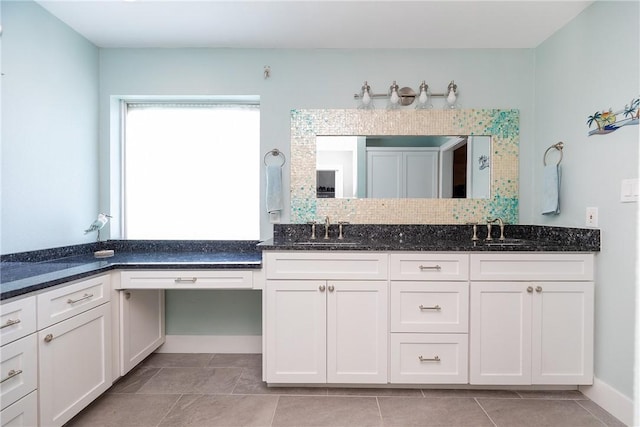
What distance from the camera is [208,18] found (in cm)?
203

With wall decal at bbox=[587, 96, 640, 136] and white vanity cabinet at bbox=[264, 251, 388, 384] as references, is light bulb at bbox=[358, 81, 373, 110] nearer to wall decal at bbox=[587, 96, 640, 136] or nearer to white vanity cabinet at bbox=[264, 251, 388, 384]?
white vanity cabinet at bbox=[264, 251, 388, 384]

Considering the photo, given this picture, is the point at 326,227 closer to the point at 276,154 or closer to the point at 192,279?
the point at 276,154

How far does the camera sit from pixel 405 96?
94.0 inches

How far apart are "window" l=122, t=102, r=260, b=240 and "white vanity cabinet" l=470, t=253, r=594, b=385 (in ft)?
5.65

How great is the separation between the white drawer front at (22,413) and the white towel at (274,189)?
1579 mm

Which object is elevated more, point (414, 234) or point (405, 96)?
point (405, 96)

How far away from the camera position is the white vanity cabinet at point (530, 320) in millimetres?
1833

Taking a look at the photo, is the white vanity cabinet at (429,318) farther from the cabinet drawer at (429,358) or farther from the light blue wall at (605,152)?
the light blue wall at (605,152)

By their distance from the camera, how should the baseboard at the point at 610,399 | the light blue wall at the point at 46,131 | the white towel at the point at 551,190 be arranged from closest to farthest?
the baseboard at the point at 610,399 → the light blue wall at the point at 46,131 → the white towel at the point at 551,190

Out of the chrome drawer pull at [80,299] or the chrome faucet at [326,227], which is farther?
the chrome faucet at [326,227]

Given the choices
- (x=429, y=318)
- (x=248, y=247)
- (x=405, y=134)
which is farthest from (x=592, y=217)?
(x=248, y=247)

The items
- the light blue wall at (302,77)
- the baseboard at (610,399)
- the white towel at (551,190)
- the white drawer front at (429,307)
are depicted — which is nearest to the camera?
the baseboard at (610,399)

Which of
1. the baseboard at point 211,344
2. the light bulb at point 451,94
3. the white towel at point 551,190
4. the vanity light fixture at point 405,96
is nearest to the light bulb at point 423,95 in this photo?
the vanity light fixture at point 405,96

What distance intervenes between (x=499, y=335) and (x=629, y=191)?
1.03m
